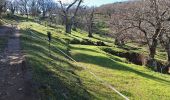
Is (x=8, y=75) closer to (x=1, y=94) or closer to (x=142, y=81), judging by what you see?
(x=1, y=94)

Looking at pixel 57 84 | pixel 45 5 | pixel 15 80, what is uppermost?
pixel 45 5

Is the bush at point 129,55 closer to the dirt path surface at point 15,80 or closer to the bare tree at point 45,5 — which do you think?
the dirt path surface at point 15,80

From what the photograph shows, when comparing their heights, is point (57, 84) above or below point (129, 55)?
above

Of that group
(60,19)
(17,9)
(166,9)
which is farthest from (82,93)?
(17,9)

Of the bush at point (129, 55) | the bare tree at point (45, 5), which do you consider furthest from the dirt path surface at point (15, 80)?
the bare tree at point (45, 5)

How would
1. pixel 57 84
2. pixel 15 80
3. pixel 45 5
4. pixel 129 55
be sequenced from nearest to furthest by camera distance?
pixel 15 80 < pixel 57 84 < pixel 129 55 < pixel 45 5

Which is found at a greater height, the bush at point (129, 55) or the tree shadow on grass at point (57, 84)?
the tree shadow on grass at point (57, 84)

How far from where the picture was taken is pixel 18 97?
13.4m

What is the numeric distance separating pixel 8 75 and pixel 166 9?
2238 cm

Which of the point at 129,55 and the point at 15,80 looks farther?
the point at 129,55

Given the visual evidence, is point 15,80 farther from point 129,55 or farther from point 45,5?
point 45,5

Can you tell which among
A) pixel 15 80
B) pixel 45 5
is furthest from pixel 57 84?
pixel 45 5

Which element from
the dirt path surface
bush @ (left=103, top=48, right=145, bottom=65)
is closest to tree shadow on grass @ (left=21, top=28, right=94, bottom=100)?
the dirt path surface

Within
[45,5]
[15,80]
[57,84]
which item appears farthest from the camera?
[45,5]
